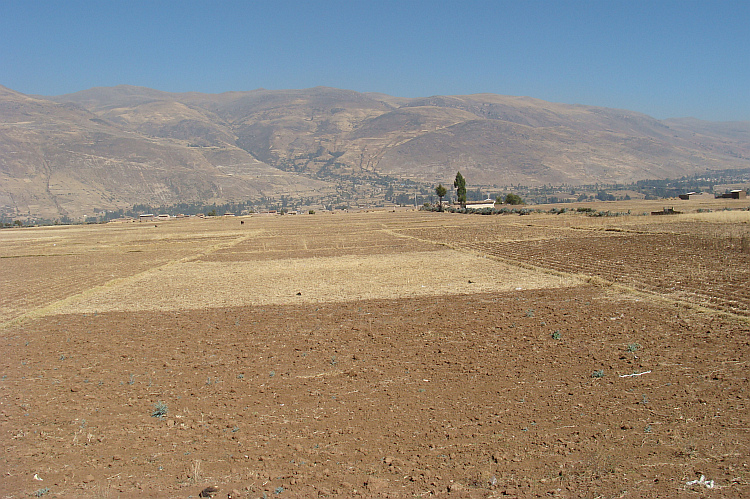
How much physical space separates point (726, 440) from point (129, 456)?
8.38 m

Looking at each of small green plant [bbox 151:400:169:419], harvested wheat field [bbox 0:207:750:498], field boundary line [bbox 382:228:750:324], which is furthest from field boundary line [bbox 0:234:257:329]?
field boundary line [bbox 382:228:750:324]

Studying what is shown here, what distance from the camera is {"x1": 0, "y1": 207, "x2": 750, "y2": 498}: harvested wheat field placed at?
723cm

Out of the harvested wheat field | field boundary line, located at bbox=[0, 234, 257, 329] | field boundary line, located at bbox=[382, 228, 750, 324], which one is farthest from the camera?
field boundary line, located at bbox=[0, 234, 257, 329]

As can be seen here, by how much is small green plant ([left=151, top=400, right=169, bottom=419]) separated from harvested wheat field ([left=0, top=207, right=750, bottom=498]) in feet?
0.11

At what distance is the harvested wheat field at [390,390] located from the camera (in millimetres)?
7230

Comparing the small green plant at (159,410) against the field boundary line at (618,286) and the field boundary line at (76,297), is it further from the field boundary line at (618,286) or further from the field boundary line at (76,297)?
the field boundary line at (618,286)

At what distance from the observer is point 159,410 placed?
941 centimetres

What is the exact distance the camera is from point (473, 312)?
17078 millimetres

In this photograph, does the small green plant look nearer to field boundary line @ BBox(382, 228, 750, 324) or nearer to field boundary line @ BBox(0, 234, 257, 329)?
field boundary line @ BBox(0, 234, 257, 329)

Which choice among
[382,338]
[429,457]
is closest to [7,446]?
[429,457]

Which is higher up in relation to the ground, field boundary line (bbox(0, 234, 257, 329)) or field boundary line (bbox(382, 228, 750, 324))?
field boundary line (bbox(382, 228, 750, 324))

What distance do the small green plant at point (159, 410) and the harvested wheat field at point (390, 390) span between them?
3 centimetres

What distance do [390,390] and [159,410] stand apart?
13.2ft

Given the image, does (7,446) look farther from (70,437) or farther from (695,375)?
(695,375)
